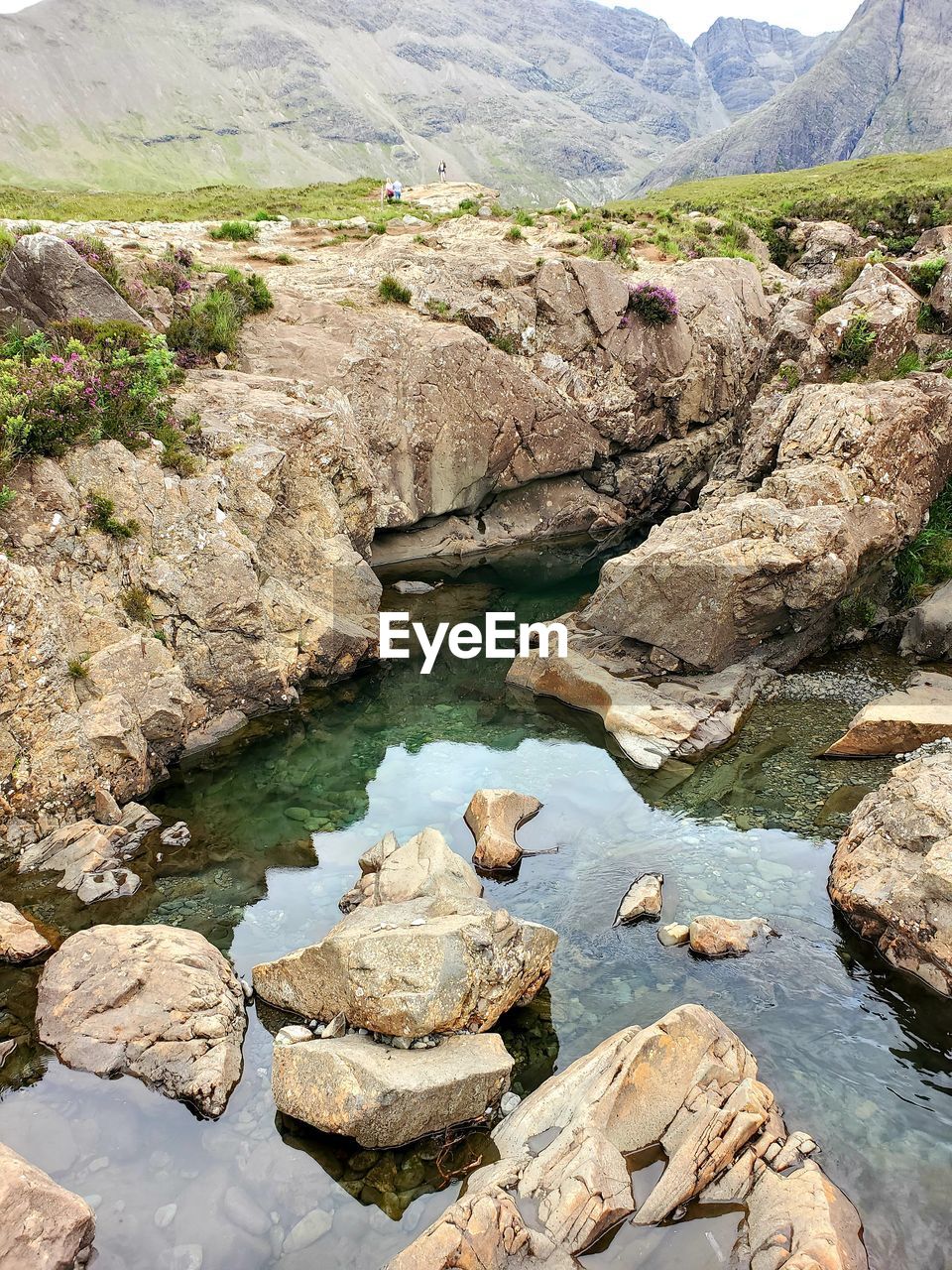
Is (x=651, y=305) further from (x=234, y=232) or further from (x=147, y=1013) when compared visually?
(x=147, y=1013)

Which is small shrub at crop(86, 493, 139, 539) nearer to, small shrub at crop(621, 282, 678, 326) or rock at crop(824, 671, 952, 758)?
rock at crop(824, 671, 952, 758)

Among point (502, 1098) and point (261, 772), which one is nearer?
point (502, 1098)

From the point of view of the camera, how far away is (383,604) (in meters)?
31.7

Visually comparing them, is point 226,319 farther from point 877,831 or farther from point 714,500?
point 877,831

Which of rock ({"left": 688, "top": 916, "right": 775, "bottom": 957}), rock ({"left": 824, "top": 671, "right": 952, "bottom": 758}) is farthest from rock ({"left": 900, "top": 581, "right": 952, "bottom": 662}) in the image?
rock ({"left": 688, "top": 916, "right": 775, "bottom": 957})

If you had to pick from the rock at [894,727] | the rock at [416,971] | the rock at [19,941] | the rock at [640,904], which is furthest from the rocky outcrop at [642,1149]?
the rock at [894,727]

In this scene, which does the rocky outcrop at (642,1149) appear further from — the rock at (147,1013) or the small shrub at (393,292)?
the small shrub at (393,292)

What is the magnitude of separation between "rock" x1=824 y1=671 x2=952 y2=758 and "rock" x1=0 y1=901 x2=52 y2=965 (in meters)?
18.3

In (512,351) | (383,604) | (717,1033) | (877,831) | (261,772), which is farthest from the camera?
(512,351)

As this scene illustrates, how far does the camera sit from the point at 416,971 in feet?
39.2

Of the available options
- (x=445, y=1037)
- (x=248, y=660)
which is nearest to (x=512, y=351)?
(x=248, y=660)

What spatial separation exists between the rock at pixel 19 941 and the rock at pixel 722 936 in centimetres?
1181

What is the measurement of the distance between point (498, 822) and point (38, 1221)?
1090 cm

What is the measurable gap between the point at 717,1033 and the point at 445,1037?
4.05 m
